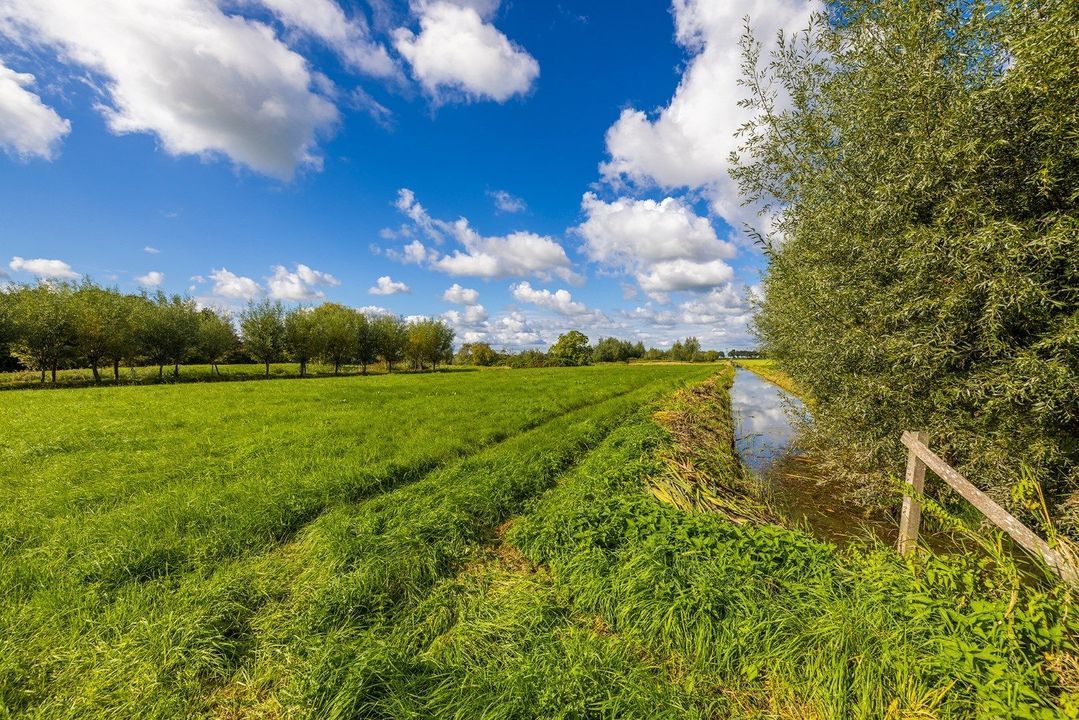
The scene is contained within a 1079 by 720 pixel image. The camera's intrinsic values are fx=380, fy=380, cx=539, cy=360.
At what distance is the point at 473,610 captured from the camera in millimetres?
4805

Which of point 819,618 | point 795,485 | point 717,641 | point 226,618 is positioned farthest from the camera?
point 795,485

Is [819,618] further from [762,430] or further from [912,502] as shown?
[762,430]

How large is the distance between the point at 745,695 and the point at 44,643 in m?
7.20

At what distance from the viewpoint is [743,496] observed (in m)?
8.70

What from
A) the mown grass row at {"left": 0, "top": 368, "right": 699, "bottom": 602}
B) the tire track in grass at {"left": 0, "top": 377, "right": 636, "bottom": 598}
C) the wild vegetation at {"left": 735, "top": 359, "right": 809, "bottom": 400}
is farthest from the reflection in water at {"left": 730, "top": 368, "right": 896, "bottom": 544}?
the tire track in grass at {"left": 0, "top": 377, "right": 636, "bottom": 598}

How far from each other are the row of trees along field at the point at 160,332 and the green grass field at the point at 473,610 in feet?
145

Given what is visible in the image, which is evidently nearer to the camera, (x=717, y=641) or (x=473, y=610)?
(x=717, y=641)

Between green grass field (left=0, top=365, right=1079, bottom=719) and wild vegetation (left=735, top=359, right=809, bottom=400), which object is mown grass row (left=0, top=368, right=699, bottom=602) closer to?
green grass field (left=0, top=365, right=1079, bottom=719)

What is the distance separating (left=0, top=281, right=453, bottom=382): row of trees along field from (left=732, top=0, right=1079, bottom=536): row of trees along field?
57.8m

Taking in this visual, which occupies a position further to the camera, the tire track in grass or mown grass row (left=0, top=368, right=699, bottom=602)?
mown grass row (left=0, top=368, right=699, bottom=602)

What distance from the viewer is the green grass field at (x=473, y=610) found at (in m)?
3.38

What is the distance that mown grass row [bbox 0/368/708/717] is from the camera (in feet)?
11.7

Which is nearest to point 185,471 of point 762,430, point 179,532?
point 179,532

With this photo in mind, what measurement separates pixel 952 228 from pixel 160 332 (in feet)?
204
